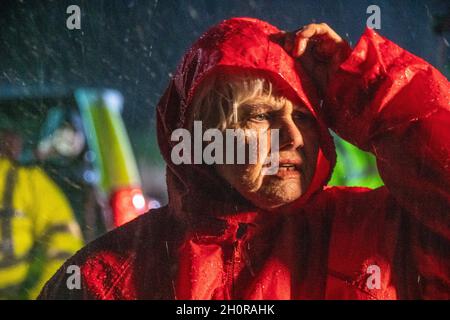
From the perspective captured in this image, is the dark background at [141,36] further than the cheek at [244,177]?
Yes

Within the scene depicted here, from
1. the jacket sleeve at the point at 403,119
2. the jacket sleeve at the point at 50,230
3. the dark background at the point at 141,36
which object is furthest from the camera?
the jacket sleeve at the point at 50,230

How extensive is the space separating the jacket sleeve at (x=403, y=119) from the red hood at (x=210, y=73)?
0.21 ft

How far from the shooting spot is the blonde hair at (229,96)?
87 centimetres

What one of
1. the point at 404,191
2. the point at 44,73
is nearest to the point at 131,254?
the point at 404,191

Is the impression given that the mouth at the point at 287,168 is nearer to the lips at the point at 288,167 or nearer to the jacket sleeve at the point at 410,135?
the lips at the point at 288,167

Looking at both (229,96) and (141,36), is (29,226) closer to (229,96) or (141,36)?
(141,36)

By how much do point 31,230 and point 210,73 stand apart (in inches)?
27.9

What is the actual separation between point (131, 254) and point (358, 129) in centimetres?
40

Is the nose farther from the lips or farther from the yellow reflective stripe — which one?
the yellow reflective stripe

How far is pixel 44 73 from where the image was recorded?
52.6 inches

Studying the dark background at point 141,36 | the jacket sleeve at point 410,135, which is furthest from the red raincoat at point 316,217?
the dark background at point 141,36

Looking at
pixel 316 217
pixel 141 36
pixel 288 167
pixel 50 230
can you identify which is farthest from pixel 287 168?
pixel 50 230
